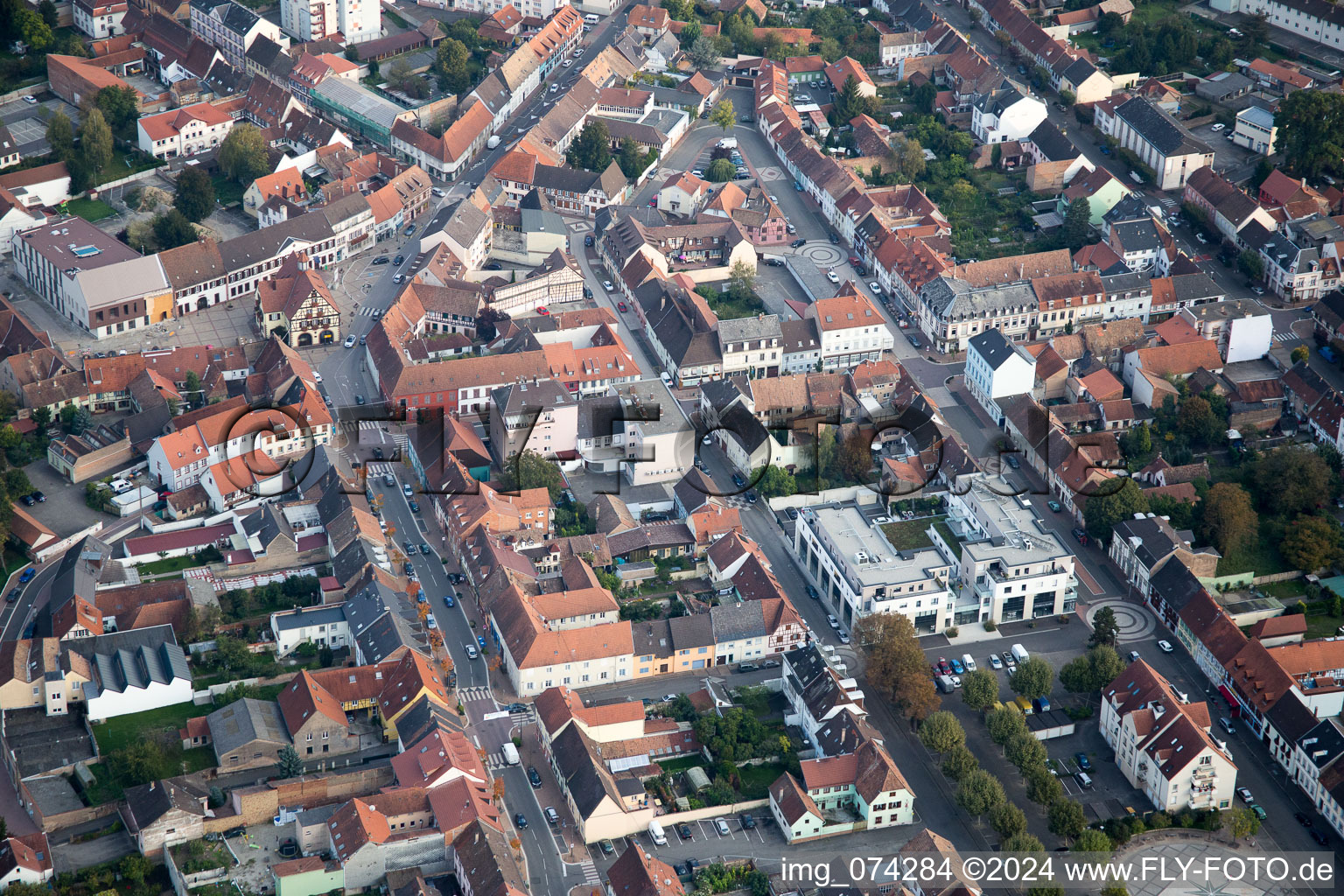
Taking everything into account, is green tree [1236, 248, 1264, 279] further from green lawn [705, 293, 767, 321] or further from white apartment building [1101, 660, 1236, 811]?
white apartment building [1101, 660, 1236, 811]

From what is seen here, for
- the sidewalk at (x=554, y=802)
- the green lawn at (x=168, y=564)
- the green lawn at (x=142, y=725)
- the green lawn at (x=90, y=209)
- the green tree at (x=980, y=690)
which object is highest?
the green tree at (x=980, y=690)

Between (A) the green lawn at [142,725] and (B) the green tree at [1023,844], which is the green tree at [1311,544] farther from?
(A) the green lawn at [142,725]

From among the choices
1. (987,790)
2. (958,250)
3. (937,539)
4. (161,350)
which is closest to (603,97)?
(958,250)

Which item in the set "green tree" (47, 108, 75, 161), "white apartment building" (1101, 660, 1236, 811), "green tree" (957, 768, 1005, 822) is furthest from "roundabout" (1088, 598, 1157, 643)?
"green tree" (47, 108, 75, 161)

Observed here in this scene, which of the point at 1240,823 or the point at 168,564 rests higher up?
the point at 1240,823

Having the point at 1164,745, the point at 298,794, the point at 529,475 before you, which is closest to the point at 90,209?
the point at 529,475

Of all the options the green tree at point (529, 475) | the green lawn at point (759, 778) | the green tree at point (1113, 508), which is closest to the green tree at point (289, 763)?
the green lawn at point (759, 778)

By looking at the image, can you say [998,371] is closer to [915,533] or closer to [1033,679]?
[915,533]

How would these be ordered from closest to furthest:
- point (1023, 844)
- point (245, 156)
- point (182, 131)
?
point (1023, 844), point (245, 156), point (182, 131)
